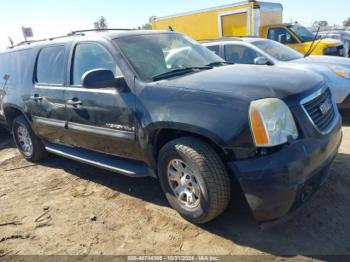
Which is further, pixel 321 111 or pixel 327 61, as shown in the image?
pixel 327 61

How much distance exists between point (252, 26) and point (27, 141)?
844 centimetres

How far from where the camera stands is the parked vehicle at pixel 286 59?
6.22 meters

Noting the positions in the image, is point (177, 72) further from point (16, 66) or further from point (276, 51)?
point (276, 51)

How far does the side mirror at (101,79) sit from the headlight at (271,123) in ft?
4.84

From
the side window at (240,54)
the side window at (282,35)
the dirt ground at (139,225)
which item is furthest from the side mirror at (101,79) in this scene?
the side window at (282,35)

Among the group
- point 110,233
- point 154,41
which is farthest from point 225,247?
point 154,41

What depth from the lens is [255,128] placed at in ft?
8.84

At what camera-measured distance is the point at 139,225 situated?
137 inches

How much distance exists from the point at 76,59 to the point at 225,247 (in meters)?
2.82

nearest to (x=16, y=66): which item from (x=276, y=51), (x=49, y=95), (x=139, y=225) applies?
(x=49, y=95)

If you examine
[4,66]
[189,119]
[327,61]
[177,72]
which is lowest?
[327,61]

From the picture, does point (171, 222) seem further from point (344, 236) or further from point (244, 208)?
point (344, 236)

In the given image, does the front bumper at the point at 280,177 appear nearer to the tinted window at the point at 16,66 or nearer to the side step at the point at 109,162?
the side step at the point at 109,162

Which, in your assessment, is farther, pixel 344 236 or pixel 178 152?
pixel 178 152
